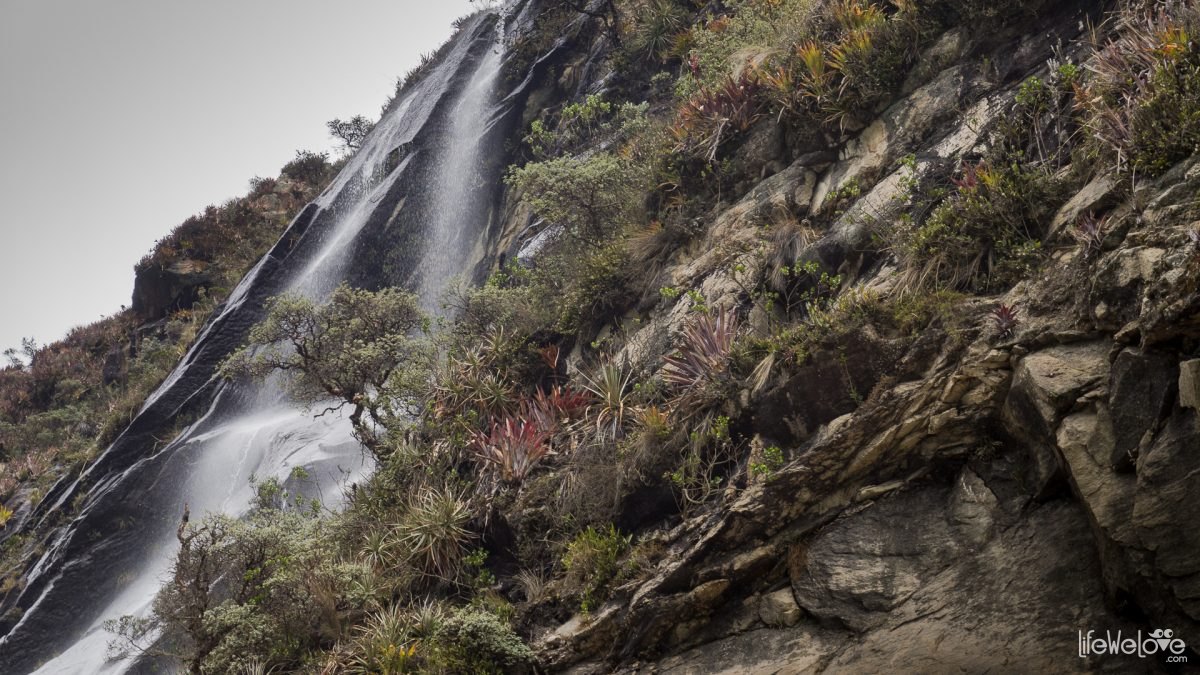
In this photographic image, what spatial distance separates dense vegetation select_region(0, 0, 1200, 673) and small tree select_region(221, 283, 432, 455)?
1.6 inches

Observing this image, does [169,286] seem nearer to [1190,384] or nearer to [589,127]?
[589,127]

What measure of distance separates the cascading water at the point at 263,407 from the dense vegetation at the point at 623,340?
144 inches

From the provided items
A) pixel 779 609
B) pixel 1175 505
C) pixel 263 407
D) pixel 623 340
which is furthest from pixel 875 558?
pixel 263 407

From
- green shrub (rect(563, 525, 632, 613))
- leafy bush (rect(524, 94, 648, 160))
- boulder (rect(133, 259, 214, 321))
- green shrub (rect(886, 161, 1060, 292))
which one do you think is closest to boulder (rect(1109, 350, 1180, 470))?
green shrub (rect(886, 161, 1060, 292))

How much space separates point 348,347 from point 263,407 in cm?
796

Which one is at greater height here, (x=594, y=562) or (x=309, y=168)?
(x=309, y=168)

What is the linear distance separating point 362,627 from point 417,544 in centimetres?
104

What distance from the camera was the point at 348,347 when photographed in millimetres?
12219

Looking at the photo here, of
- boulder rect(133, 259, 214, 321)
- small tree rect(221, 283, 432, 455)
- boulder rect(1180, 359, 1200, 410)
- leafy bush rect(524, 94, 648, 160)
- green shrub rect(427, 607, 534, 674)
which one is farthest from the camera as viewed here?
boulder rect(133, 259, 214, 321)

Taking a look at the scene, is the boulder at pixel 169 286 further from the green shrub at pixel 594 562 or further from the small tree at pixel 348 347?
the green shrub at pixel 594 562

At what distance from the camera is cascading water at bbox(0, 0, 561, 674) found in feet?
51.1

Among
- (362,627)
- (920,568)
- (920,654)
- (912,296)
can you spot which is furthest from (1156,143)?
(362,627)

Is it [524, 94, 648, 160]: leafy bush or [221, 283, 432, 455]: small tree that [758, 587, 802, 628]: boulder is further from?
[524, 94, 648, 160]: leafy bush

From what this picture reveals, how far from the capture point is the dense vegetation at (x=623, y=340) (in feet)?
21.8
